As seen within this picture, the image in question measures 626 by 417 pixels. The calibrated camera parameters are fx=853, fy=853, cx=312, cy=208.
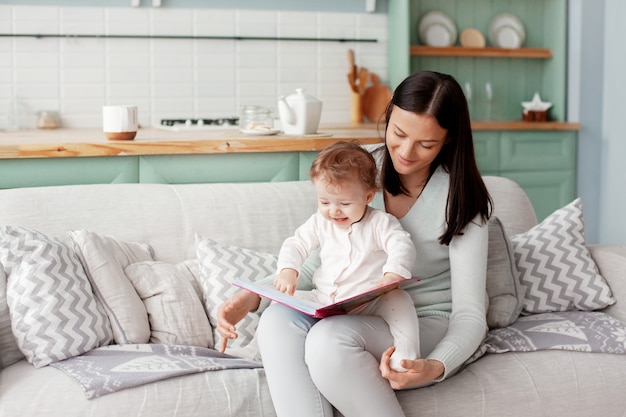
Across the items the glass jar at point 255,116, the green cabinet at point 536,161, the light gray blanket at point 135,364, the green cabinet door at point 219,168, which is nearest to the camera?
the light gray blanket at point 135,364

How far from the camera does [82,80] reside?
4211 mm

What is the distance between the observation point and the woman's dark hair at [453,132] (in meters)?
2.07

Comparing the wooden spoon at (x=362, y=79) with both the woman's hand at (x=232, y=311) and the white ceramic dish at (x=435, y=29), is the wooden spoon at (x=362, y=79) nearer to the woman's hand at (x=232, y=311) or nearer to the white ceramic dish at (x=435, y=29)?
the white ceramic dish at (x=435, y=29)

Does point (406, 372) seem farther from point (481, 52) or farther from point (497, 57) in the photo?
point (497, 57)

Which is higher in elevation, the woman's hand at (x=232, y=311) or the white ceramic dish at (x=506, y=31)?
the white ceramic dish at (x=506, y=31)

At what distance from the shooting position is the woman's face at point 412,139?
2070 millimetres

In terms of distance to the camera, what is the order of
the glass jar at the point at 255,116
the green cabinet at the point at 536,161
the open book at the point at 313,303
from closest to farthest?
1. the open book at the point at 313,303
2. the glass jar at the point at 255,116
3. the green cabinet at the point at 536,161

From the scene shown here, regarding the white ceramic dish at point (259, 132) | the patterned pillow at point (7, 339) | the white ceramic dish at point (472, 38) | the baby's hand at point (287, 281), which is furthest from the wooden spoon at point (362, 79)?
the patterned pillow at point (7, 339)

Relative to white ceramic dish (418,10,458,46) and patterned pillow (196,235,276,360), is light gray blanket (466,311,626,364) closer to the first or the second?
patterned pillow (196,235,276,360)

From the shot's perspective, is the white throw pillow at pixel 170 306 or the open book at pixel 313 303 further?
the white throw pillow at pixel 170 306

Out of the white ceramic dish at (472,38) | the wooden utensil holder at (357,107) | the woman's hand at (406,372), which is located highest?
the white ceramic dish at (472,38)

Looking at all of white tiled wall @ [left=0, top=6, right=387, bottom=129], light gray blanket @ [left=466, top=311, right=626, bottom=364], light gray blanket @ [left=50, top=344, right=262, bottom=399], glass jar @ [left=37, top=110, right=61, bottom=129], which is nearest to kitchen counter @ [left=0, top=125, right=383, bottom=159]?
glass jar @ [left=37, top=110, right=61, bottom=129]

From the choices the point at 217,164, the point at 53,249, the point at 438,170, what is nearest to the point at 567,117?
the point at 217,164

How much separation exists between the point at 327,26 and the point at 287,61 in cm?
29
